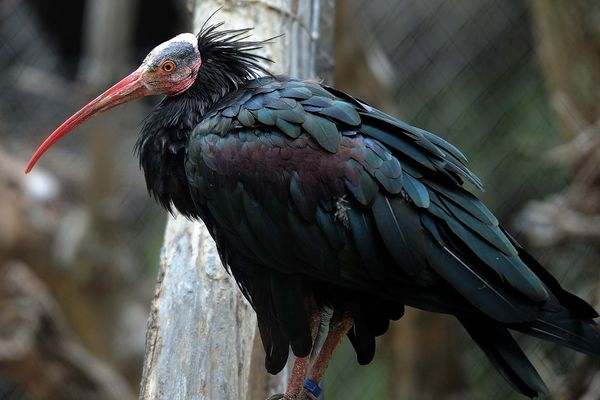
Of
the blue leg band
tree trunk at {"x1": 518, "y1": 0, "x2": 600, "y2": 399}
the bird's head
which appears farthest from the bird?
tree trunk at {"x1": 518, "y1": 0, "x2": 600, "y2": 399}

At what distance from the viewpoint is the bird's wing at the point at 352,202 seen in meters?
2.86

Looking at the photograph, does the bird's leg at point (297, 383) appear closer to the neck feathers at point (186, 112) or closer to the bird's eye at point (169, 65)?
the neck feathers at point (186, 112)

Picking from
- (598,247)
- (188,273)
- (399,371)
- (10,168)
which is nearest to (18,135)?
(10,168)

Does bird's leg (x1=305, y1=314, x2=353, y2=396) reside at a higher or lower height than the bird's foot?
higher

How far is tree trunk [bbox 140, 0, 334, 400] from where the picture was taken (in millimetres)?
2941

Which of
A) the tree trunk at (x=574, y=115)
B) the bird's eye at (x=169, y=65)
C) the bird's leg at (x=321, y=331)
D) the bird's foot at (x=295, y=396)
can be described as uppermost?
the tree trunk at (x=574, y=115)

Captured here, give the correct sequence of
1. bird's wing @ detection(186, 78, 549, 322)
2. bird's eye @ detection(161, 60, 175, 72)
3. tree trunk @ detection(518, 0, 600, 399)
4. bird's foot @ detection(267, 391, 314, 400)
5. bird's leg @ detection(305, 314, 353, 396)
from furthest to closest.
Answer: tree trunk @ detection(518, 0, 600, 399), bird's eye @ detection(161, 60, 175, 72), bird's leg @ detection(305, 314, 353, 396), bird's foot @ detection(267, 391, 314, 400), bird's wing @ detection(186, 78, 549, 322)

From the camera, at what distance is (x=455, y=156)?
121 inches

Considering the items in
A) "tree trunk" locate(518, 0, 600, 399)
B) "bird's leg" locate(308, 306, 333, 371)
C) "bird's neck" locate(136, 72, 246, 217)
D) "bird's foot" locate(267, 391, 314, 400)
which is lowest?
"bird's foot" locate(267, 391, 314, 400)

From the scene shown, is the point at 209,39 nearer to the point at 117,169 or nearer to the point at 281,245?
the point at 281,245

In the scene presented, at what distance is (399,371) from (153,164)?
3.42 metres

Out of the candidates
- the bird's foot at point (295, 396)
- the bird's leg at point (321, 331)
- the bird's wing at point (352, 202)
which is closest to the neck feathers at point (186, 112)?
the bird's wing at point (352, 202)

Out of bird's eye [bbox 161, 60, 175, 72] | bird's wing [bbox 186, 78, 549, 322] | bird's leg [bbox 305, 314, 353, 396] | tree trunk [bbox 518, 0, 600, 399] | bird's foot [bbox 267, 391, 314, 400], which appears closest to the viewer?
bird's wing [bbox 186, 78, 549, 322]

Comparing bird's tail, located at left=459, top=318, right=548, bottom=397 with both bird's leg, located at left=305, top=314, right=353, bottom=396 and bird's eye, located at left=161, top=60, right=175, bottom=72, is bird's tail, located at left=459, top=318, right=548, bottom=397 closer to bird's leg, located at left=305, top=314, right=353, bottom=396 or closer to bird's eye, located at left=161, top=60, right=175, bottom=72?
bird's leg, located at left=305, top=314, right=353, bottom=396
